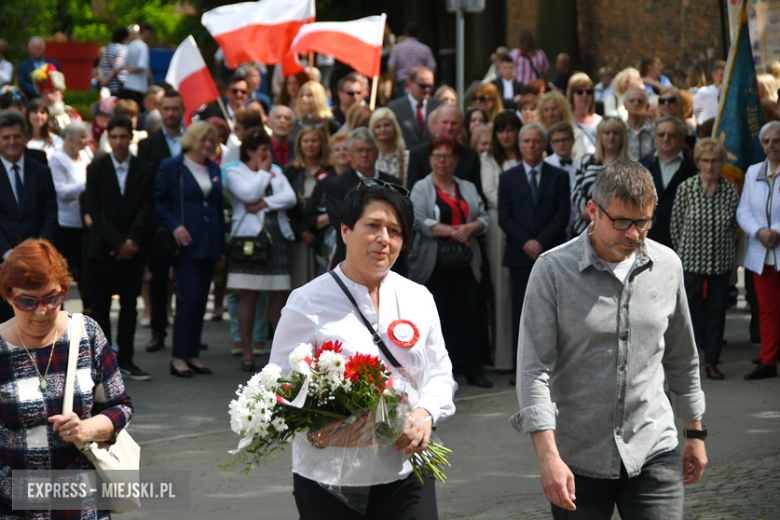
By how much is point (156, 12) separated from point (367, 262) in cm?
6266

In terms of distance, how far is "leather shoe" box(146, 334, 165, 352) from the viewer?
34.1 ft

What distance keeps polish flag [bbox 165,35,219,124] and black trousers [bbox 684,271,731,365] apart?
6.89 m

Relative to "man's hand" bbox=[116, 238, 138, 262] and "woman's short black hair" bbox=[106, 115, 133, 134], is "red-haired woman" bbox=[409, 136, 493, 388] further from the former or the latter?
"woman's short black hair" bbox=[106, 115, 133, 134]

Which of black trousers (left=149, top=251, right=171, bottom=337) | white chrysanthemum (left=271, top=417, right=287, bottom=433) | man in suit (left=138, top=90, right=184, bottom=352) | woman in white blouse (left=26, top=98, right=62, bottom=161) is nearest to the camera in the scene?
white chrysanthemum (left=271, top=417, right=287, bottom=433)

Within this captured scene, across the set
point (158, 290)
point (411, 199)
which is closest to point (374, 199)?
point (411, 199)

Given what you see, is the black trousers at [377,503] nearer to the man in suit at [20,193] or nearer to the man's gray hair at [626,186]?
the man's gray hair at [626,186]

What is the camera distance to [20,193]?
333 inches

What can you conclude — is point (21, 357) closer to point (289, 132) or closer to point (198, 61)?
point (289, 132)

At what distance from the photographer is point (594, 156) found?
30.4ft

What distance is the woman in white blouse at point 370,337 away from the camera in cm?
363

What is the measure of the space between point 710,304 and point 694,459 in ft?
17.4

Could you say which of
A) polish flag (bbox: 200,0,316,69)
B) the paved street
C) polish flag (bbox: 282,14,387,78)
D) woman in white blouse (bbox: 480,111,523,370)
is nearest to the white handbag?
the paved street

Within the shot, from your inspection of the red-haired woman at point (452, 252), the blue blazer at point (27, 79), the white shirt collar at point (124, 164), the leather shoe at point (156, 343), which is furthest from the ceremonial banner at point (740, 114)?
the blue blazer at point (27, 79)

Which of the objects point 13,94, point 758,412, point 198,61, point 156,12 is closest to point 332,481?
point 758,412
